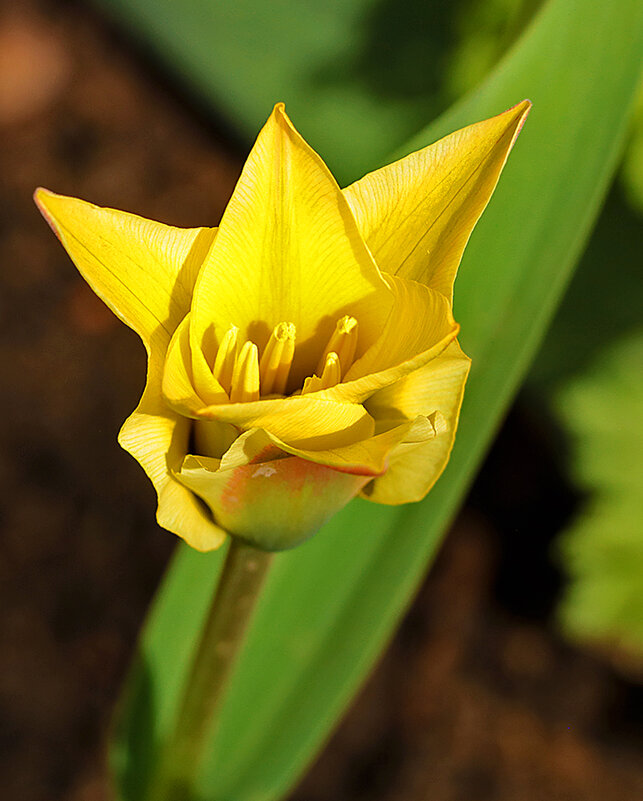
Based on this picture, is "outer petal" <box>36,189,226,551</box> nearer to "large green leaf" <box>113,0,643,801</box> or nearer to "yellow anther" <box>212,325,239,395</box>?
"yellow anther" <box>212,325,239,395</box>

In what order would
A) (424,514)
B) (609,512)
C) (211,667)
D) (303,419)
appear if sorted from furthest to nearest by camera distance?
1. (609,512)
2. (424,514)
3. (211,667)
4. (303,419)

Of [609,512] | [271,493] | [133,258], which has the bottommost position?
[609,512]

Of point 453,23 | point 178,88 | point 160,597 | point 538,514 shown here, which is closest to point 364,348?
point 160,597

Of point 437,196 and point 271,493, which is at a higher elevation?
point 437,196

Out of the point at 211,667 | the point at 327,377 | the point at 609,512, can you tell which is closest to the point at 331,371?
Result: the point at 327,377

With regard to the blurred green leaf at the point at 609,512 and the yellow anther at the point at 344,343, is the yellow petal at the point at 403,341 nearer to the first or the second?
the yellow anther at the point at 344,343

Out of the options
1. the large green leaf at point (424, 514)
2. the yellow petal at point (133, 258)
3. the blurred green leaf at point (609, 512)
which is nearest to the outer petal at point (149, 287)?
the yellow petal at point (133, 258)

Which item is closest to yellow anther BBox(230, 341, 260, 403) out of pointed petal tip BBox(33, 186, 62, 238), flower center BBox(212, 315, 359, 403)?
flower center BBox(212, 315, 359, 403)

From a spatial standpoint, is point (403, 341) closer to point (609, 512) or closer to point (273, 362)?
point (273, 362)
